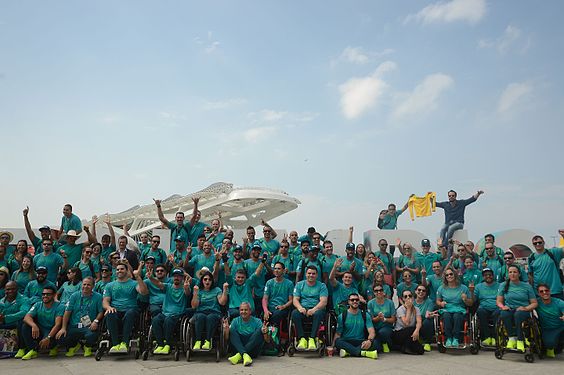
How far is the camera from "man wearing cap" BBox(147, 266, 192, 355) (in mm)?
6293

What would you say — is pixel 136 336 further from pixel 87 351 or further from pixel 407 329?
pixel 407 329

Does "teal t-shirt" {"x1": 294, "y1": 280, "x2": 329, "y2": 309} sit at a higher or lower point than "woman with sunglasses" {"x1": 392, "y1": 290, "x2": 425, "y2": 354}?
higher

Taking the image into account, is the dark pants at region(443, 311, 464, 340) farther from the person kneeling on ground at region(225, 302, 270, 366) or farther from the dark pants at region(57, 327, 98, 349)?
the dark pants at region(57, 327, 98, 349)

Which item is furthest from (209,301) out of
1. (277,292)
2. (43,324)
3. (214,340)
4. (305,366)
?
(43,324)

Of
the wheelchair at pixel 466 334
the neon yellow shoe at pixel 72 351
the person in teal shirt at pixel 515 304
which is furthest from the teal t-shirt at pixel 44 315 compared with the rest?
the person in teal shirt at pixel 515 304

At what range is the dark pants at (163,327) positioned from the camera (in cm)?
629

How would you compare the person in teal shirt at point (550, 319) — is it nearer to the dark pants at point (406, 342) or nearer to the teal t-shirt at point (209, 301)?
the dark pants at point (406, 342)

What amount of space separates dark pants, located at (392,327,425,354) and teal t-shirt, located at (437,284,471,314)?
0.74m

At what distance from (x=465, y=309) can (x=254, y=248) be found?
3553mm

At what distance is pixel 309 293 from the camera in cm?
687

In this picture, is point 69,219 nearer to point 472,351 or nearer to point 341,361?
point 341,361

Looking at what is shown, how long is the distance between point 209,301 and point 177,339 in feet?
2.25

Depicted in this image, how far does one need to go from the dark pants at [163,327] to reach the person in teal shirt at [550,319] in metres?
5.34

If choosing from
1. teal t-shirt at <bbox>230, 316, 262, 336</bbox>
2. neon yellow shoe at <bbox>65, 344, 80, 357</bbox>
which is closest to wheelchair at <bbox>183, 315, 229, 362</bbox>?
teal t-shirt at <bbox>230, 316, 262, 336</bbox>
